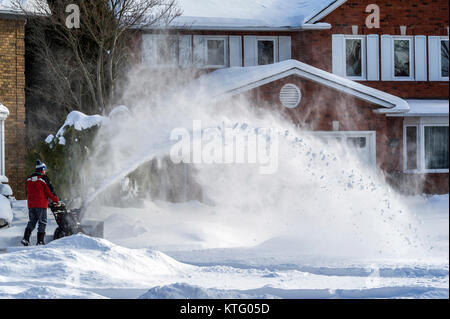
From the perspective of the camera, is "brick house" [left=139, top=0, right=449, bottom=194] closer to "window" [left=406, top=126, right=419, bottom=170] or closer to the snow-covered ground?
"window" [left=406, top=126, right=419, bottom=170]

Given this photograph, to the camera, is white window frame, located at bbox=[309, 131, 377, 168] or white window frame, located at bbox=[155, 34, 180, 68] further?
white window frame, located at bbox=[309, 131, 377, 168]

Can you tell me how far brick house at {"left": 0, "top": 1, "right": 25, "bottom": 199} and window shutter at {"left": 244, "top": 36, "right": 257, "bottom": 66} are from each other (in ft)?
21.0

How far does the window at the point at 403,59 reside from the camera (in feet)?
68.1

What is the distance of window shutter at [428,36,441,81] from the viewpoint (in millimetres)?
20938

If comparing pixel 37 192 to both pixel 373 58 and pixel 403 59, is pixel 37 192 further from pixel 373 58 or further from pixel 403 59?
A: pixel 403 59

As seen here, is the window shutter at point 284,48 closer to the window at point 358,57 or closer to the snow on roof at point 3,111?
the window at point 358,57

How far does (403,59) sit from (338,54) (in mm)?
2275

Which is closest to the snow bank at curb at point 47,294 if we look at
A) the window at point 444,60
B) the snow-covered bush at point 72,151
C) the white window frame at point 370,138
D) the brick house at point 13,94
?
the snow-covered bush at point 72,151

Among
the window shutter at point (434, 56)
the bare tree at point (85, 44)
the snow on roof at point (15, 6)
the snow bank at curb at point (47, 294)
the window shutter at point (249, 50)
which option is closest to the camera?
the snow bank at curb at point (47, 294)

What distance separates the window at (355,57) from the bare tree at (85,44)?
20.9 feet

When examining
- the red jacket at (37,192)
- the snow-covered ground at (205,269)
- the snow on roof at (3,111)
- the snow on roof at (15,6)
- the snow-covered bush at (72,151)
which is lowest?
the snow-covered ground at (205,269)

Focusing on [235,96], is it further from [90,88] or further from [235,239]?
[235,239]

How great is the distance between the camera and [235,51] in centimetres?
1964

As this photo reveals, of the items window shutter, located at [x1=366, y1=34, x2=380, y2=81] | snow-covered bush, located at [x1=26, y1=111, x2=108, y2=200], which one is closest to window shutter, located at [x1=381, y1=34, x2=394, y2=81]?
window shutter, located at [x1=366, y1=34, x2=380, y2=81]
